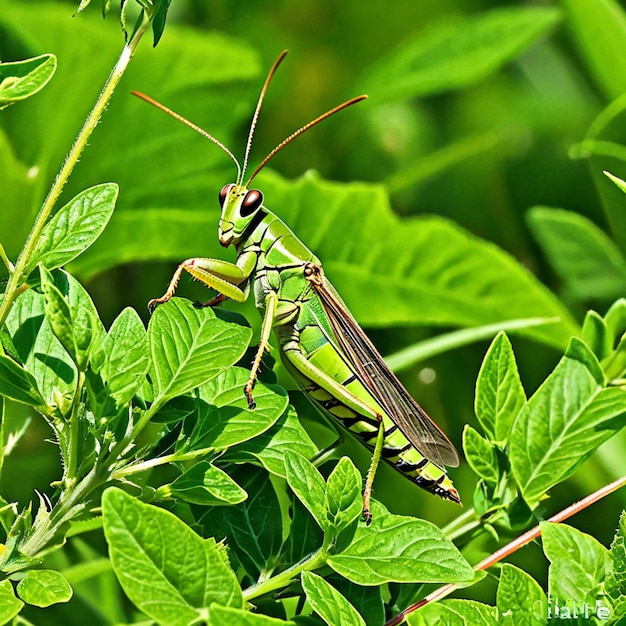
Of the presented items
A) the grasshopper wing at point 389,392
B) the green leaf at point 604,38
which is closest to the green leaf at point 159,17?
the grasshopper wing at point 389,392

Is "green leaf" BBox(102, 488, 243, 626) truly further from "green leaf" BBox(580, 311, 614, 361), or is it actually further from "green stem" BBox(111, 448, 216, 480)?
"green leaf" BBox(580, 311, 614, 361)

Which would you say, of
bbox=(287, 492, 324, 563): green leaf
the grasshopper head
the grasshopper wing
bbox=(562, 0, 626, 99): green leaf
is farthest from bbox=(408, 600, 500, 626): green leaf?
bbox=(562, 0, 626, 99): green leaf

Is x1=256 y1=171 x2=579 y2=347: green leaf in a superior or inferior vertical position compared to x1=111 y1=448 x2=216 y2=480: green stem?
inferior

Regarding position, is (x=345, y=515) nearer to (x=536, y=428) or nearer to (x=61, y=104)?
(x=536, y=428)

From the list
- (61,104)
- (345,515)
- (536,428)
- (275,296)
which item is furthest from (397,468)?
(61,104)

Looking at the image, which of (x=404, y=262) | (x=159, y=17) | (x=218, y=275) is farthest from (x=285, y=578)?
(x=404, y=262)
